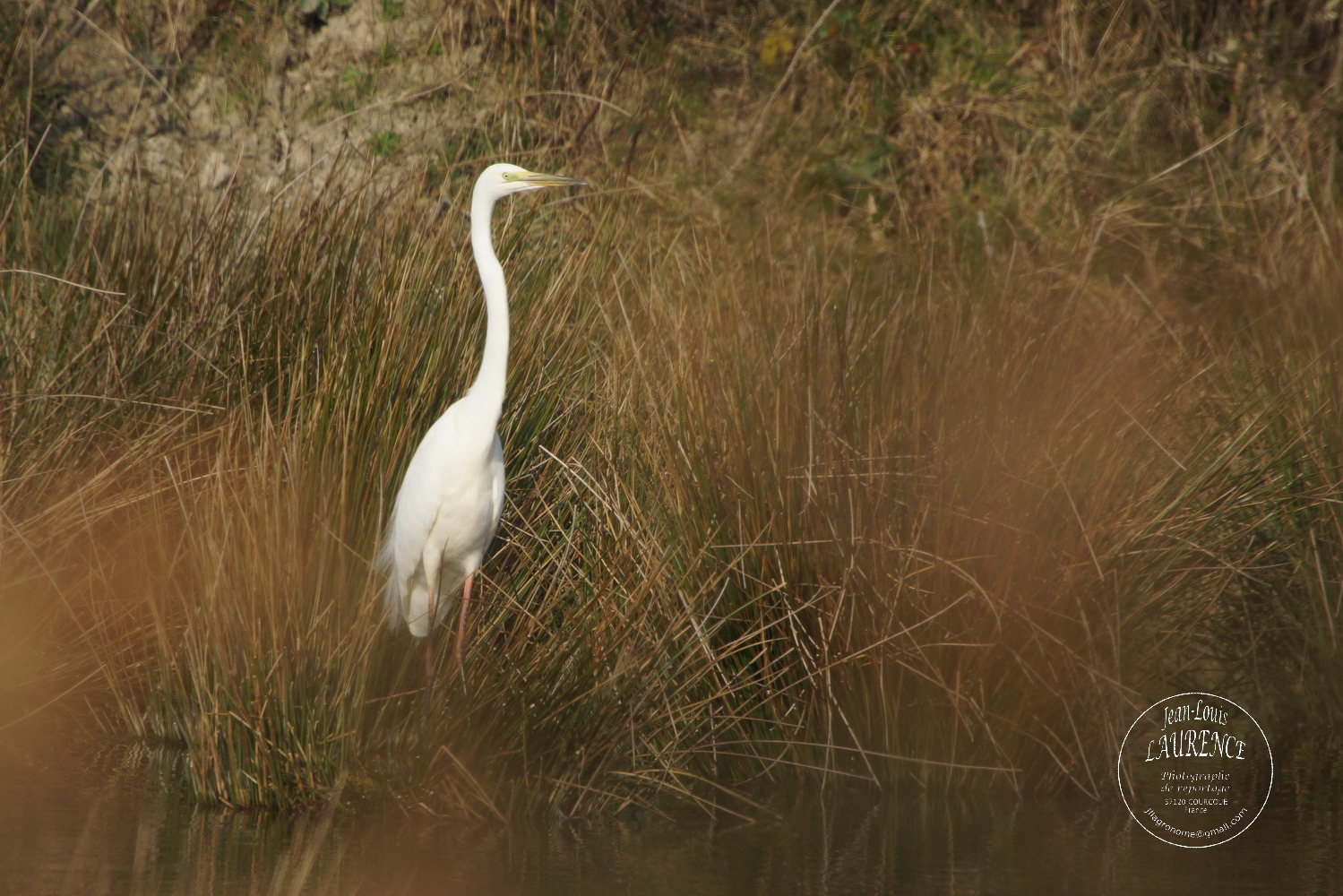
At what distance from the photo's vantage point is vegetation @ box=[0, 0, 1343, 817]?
3.20 meters

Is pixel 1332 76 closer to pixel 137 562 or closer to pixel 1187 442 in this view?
pixel 1187 442

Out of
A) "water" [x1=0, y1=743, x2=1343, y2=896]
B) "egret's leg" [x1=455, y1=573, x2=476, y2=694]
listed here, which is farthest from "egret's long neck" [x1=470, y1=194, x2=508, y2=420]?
"water" [x1=0, y1=743, x2=1343, y2=896]

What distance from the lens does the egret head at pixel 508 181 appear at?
136 inches

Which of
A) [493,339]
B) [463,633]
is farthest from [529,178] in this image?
[463,633]

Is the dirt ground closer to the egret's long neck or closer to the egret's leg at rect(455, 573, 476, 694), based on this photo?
the egret's long neck

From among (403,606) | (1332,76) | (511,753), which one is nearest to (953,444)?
(511,753)

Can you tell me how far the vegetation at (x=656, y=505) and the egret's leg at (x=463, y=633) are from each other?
6 cm

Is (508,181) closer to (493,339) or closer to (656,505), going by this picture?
(493,339)

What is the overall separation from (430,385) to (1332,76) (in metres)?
5.55

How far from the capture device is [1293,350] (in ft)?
13.3

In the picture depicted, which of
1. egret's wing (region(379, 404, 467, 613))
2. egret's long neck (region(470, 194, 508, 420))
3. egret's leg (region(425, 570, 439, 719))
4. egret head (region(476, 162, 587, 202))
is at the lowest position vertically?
egret's leg (region(425, 570, 439, 719))

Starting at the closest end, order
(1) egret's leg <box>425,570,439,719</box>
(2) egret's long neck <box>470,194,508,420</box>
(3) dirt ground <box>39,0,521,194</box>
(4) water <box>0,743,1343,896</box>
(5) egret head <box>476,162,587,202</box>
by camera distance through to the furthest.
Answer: (4) water <box>0,743,1343,896</box>, (1) egret's leg <box>425,570,439,719</box>, (2) egret's long neck <box>470,194,508,420</box>, (5) egret head <box>476,162,587,202</box>, (3) dirt ground <box>39,0,521,194</box>

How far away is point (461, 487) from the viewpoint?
336cm

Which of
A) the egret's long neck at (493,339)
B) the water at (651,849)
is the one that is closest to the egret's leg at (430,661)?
the water at (651,849)
